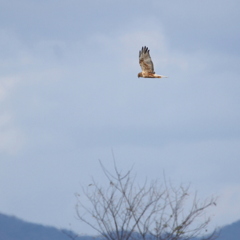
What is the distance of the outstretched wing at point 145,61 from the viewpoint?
85.0 feet

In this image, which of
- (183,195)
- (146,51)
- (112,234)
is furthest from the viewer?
(146,51)

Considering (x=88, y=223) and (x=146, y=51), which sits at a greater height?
(x=146, y=51)

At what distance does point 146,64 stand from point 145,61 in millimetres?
145

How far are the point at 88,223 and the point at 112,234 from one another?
0.97 m

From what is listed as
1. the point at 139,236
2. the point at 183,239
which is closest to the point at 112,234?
the point at 139,236

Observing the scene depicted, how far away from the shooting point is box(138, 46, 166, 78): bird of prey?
25922 mm

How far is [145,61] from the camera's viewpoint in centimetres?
2614

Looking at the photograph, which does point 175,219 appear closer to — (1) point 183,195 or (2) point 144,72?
(1) point 183,195

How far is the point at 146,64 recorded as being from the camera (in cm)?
2622

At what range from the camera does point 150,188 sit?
711 inches

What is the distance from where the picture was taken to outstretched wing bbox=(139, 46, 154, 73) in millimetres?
25906

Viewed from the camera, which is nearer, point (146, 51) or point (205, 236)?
point (205, 236)

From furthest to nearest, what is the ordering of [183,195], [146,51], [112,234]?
[146,51] < [183,195] < [112,234]

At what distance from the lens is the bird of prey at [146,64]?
85.0ft
